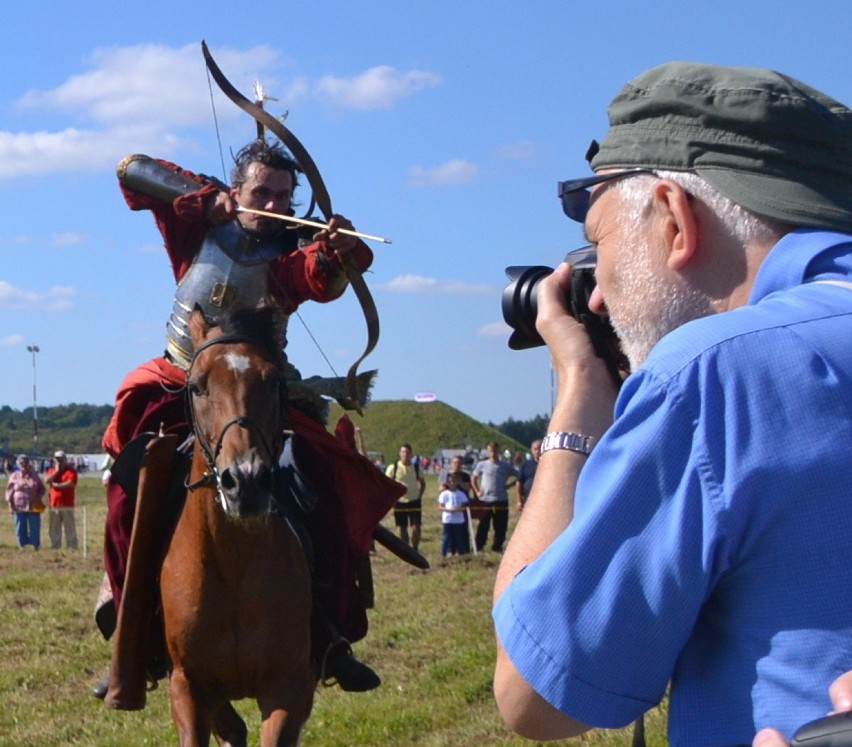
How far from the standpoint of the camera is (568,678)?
1482mm

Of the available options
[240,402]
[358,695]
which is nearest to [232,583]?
[240,402]

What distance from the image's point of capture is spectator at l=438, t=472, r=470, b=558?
19.1 m

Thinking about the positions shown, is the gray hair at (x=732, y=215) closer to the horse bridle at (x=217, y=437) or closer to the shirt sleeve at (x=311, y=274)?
the horse bridle at (x=217, y=437)

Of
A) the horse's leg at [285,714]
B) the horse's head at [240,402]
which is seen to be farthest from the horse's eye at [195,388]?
the horse's leg at [285,714]

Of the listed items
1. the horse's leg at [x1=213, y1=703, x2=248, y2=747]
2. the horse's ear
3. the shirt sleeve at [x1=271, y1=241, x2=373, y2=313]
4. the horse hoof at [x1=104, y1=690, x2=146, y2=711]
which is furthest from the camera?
the horse's leg at [x1=213, y1=703, x2=248, y2=747]

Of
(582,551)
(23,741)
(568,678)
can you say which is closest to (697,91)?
(582,551)

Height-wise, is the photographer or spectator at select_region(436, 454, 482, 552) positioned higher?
the photographer

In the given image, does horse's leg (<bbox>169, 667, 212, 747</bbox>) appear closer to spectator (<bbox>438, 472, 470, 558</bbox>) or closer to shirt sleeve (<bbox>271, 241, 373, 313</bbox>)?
shirt sleeve (<bbox>271, 241, 373, 313</bbox>)

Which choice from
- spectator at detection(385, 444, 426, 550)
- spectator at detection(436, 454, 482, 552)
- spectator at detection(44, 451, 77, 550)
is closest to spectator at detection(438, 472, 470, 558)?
spectator at detection(436, 454, 482, 552)

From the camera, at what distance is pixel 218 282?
20.3 ft

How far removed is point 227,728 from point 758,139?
521 centimetres

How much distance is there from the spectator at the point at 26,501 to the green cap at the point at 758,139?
2004 centimetres

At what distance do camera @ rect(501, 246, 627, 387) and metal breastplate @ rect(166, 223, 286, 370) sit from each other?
4.08m

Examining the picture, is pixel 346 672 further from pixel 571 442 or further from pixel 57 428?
pixel 57 428
